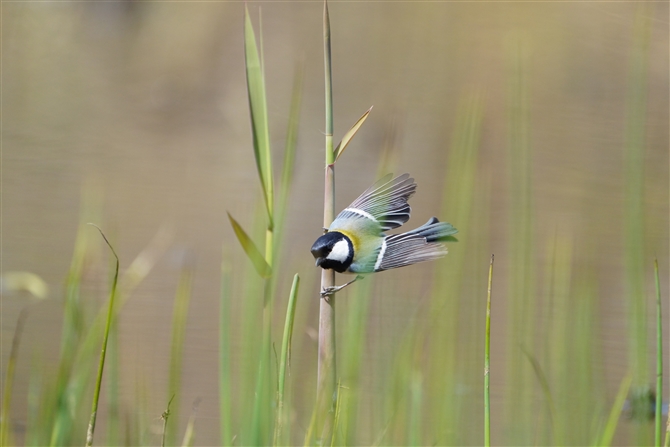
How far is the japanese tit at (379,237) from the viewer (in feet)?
0.77

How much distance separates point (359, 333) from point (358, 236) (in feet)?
0.24

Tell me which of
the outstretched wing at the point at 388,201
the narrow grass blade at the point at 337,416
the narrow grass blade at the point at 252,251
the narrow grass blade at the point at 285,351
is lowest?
the narrow grass blade at the point at 337,416

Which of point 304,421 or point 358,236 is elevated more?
point 358,236

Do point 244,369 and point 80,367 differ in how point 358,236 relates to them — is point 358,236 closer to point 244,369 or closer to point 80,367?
point 244,369

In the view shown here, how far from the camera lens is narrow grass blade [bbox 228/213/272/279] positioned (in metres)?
0.23

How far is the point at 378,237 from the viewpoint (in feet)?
0.82

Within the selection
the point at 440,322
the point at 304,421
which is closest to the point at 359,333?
the point at 440,322

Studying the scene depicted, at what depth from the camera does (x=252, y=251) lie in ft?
0.77

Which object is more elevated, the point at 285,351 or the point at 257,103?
the point at 257,103

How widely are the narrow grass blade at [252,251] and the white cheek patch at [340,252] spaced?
3 cm

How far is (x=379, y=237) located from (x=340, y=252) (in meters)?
0.02

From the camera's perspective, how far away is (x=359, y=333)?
304 millimetres

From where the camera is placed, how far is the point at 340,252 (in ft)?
0.81

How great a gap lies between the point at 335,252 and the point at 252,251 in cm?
3
